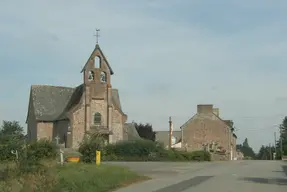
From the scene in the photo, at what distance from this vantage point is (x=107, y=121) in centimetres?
7356

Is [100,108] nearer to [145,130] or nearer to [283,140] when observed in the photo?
[145,130]

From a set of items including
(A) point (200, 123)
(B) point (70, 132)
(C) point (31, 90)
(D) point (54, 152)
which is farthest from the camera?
(A) point (200, 123)

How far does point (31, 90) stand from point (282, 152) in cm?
5460

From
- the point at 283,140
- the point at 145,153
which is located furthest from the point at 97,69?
the point at 283,140

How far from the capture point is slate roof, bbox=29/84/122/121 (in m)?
78.4

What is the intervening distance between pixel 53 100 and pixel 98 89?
1092 centimetres

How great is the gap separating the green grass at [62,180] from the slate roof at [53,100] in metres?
53.5

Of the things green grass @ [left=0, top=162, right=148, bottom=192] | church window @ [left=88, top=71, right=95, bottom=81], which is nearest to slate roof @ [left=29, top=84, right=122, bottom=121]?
church window @ [left=88, top=71, right=95, bottom=81]

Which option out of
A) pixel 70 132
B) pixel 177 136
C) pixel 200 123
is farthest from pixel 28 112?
pixel 177 136

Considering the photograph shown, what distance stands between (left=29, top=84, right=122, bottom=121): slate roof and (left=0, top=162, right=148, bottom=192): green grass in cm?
5351

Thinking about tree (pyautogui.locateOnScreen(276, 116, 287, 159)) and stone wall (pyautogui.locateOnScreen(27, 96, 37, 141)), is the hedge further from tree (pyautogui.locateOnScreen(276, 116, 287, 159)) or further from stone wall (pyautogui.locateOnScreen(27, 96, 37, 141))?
tree (pyautogui.locateOnScreen(276, 116, 287, 159))

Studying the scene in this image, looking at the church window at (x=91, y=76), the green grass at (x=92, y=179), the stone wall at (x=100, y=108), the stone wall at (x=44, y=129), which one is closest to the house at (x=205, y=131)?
the stone wall at (x=100, y=108)

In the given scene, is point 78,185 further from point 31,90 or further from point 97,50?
point 31,90

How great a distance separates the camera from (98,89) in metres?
74.2
